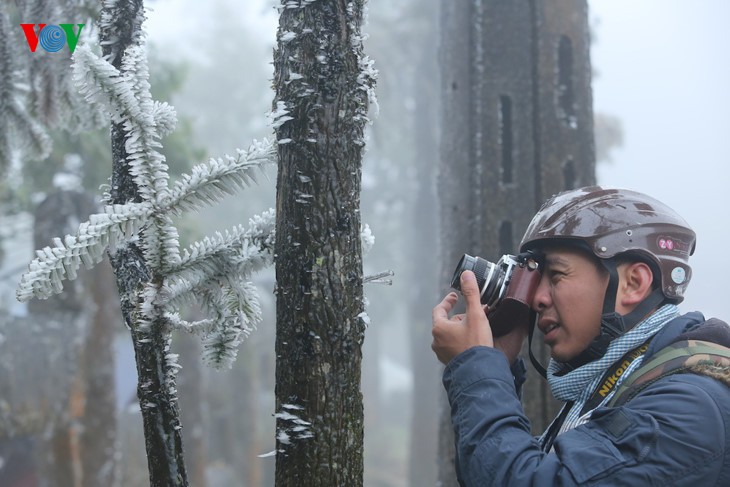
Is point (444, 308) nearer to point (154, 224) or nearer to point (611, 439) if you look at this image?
point (611, 439)

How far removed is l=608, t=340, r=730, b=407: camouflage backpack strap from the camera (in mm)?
1974

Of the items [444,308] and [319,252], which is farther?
[444,308]

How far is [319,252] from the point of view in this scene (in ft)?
7.26

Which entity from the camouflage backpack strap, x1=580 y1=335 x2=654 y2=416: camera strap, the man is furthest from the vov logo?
the camouflage backpack strap

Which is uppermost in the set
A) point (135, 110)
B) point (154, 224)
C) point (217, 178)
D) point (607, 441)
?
point (135, 110)

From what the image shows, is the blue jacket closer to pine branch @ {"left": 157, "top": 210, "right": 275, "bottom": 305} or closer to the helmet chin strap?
the helmet chin strap

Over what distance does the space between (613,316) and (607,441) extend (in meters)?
0.45

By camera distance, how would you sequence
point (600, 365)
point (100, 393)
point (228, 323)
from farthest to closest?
point (100, 393) → point (228, 323) → point (600, 365)

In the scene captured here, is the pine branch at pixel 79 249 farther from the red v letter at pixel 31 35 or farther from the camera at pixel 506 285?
the red v letter at pixel 31 35

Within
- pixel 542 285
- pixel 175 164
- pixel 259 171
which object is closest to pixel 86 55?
pixel 259 171

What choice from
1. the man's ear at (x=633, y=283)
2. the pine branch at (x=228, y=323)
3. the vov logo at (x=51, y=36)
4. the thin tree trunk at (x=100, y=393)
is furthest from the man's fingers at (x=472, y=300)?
the thin tree trunk at (x=100, y=393)

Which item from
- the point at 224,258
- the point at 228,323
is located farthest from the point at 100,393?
the point at 224,258

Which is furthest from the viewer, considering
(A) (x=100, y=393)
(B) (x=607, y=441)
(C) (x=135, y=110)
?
(A) (x=100, y=393)

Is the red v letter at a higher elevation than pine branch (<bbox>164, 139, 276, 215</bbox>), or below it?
higher
